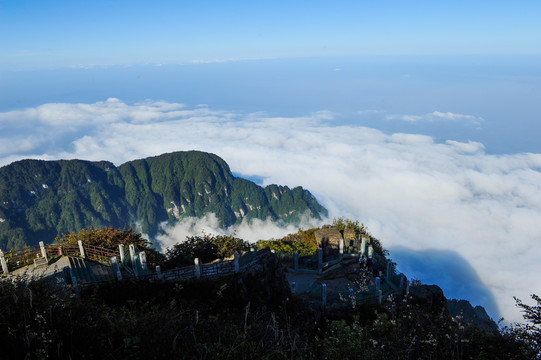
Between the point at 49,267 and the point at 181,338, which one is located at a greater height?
the point at 181,338

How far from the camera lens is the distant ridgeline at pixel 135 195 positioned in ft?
363

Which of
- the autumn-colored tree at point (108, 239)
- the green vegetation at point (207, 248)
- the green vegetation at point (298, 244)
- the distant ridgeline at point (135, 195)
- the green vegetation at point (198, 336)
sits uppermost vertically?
the green vegetation at point (198, 336)

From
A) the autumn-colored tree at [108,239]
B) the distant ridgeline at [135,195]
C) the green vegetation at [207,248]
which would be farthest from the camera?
the distant ridgeline at [135,195]

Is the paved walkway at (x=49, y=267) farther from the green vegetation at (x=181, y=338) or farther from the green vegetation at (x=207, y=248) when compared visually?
the green vegetation at (x=181, y=338)

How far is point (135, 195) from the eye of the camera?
129500mm

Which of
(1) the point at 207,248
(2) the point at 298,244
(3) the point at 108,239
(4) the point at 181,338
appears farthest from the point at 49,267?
(2) the point at 298,244

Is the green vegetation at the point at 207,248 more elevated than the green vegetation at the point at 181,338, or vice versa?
the green vegetation at the point at 181,338

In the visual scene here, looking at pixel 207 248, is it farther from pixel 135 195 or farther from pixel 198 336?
pixel 135 195

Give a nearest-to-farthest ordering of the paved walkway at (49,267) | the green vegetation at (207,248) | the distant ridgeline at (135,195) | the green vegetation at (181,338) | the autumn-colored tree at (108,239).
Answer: the green vegetation at (181,338) → the paved walkway at (49,267) → the autumn-colored tree at (108,239) → the green vegetation at (207,248) → the distant ridgeline at (135,195)

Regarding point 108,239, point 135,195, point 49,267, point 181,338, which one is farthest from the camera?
point 135,195

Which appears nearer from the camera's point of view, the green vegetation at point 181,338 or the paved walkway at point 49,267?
the green vegetation at point 181,338

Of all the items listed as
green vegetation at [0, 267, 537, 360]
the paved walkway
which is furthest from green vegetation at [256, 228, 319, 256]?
green vegetation at [0, 267, 537, 360]

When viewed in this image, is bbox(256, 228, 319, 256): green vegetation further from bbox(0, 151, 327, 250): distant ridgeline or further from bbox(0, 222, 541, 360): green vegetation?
bbox(0, 151, 327, 250): distant ridgeline

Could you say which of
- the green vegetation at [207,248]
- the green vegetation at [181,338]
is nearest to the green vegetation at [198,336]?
the green vegetation at [181,338]
